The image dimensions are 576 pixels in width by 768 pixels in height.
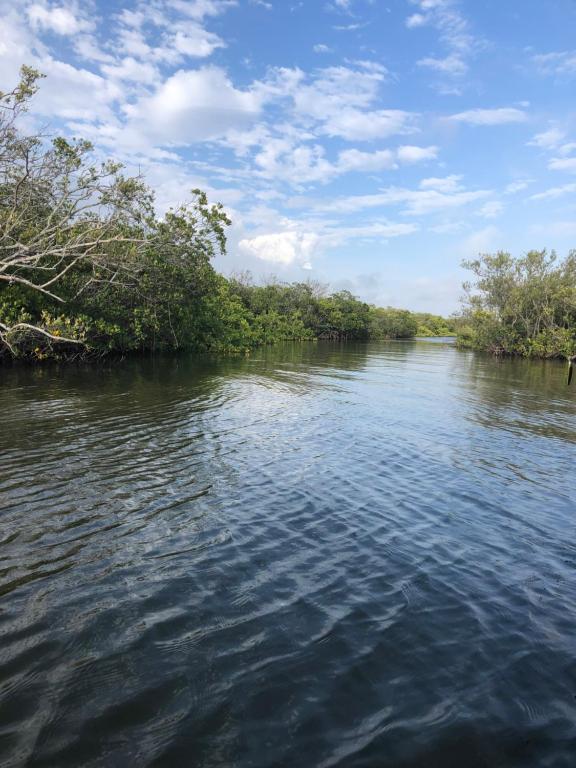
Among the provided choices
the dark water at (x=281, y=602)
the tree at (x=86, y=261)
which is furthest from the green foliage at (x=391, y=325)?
the dark water at (x=281, y=602)

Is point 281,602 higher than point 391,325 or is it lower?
lower

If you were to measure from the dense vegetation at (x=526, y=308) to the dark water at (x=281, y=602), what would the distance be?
52271 mm

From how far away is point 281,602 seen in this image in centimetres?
590

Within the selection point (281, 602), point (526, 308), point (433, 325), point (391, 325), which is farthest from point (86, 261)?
point (433, 325)

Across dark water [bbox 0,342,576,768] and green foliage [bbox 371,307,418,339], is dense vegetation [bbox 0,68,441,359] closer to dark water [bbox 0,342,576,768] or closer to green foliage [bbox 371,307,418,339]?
dark water [bbox 0,342,576,768]

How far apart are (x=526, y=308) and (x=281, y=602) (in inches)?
2655

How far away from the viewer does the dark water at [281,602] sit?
398cm

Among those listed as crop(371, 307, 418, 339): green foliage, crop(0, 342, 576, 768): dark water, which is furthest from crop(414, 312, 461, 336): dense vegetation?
crop(0, 342, 576, 768): dark water

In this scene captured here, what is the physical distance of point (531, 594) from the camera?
6422 millimetres

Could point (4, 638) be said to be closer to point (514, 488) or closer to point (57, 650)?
point (57, 650)

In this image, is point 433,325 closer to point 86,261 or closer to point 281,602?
point 86,261

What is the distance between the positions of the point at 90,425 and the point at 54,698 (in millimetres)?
11040

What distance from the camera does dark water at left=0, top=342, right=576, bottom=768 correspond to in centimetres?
398

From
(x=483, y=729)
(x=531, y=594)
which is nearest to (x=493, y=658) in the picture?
(x=483, y=729)
